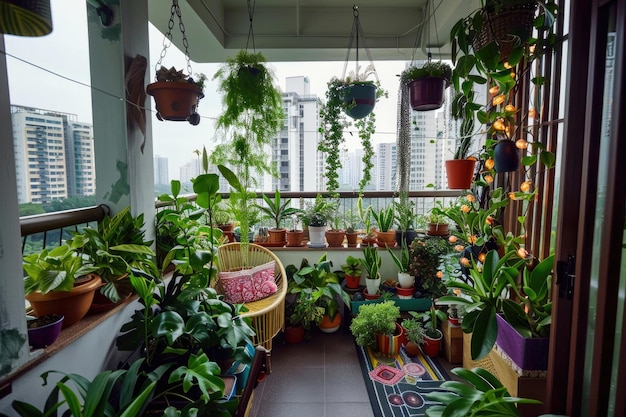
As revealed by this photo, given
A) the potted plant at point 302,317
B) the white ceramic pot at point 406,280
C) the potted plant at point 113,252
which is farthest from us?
the white ceramic pot at point 406,280

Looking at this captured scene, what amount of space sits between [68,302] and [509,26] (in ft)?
7.51

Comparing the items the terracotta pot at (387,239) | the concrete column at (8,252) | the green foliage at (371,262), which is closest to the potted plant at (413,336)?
the green foliage at (371,262)

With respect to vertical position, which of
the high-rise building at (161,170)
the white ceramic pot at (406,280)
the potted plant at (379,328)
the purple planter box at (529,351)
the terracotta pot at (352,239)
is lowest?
the potted plant at (379,328)

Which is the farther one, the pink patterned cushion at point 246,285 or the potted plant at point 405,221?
the potted plant at point 405,221

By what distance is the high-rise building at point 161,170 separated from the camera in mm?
2262

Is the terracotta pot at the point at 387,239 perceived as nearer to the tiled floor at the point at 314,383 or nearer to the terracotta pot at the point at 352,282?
the terracotta pot at the point at 352,282

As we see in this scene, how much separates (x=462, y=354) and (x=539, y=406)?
1.01 meters

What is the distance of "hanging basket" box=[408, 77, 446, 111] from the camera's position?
6.53ft

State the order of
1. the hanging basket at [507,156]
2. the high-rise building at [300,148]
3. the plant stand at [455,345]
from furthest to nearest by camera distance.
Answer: the high-rise building at [300,148] < the plant stand at [455,345] < the hanging basket at [507,156]

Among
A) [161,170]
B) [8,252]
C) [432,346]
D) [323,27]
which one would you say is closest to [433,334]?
[432,346]

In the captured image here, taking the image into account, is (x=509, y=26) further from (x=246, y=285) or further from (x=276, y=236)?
(x=276, y=236)

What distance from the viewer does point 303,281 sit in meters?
2.93

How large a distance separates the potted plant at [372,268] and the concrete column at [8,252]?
2.38 m

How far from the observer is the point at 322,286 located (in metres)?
2.90
